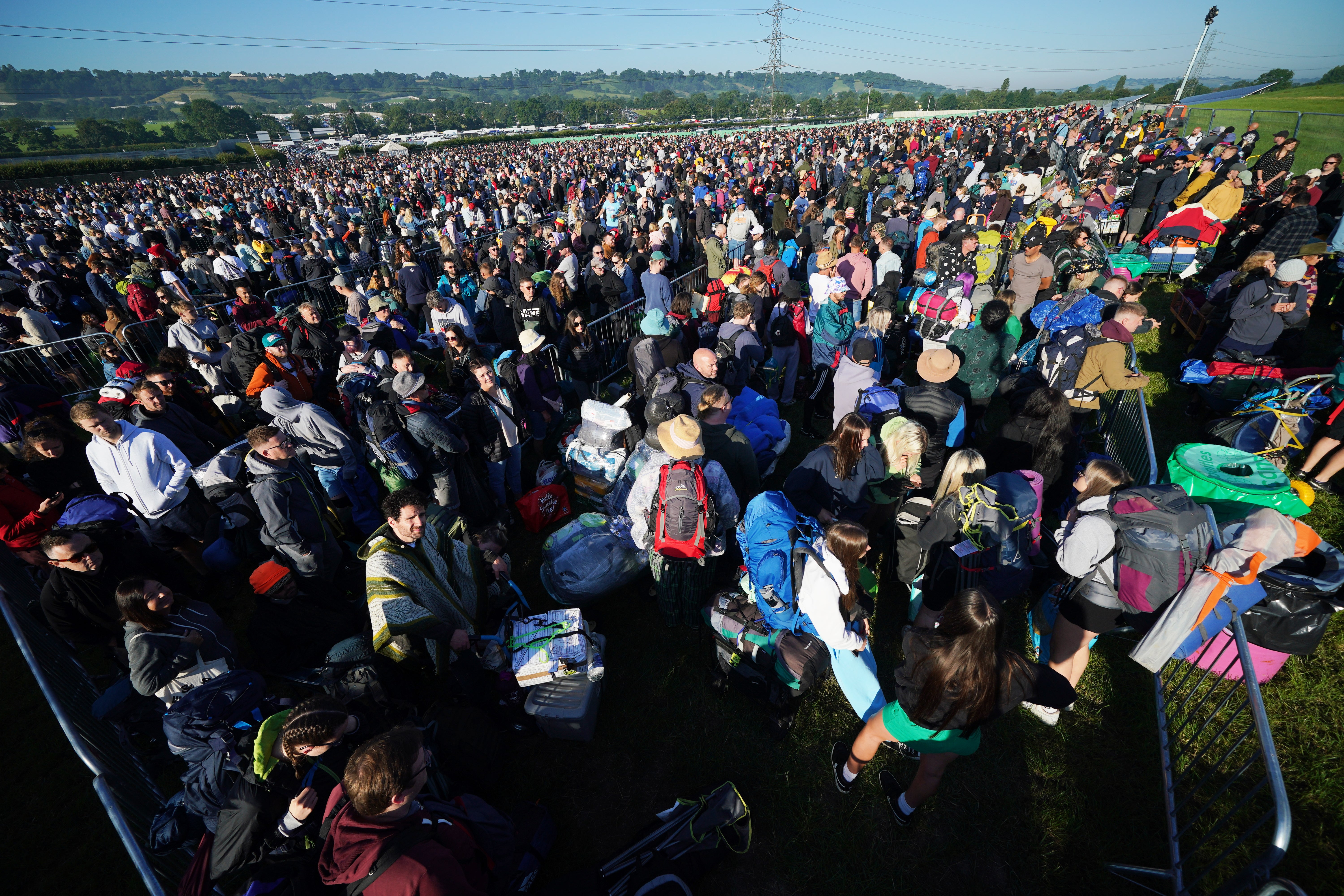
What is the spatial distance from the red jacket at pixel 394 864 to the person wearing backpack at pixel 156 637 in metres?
2.00

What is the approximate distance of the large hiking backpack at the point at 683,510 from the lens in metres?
3.72

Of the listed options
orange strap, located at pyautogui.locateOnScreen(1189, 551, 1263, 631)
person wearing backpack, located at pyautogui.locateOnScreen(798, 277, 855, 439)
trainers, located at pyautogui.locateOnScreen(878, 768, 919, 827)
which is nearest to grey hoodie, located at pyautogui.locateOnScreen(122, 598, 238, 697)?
trainers, located at pyautogui.locateOnScreen(878, 768, 919, 827)

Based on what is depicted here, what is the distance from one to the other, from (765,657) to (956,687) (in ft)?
4.61

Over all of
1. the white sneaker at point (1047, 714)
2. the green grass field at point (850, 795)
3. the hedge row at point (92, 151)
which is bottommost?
the green grass field at point (850, 795)

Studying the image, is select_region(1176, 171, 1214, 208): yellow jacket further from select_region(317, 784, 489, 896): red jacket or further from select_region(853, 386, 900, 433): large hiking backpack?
select_region(317, 784, 489, 896): red jacket

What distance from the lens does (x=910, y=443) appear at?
417 cm

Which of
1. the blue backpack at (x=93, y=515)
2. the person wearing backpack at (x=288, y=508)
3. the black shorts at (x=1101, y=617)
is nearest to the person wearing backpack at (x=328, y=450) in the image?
the person wearing backpack at (x=288, y=508)

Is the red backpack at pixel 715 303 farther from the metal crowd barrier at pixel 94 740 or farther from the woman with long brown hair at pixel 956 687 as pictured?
the metal crowd barrier at pixel 94 740

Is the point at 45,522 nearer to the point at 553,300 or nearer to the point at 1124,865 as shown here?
the point at 553,300

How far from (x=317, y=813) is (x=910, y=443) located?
4581 millimetres

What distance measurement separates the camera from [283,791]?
8.46ft

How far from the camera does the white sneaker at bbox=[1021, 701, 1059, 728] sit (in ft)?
12.3

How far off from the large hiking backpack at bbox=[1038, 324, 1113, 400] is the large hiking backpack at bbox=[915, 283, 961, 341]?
1075 millimetres

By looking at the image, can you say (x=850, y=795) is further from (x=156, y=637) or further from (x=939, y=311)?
(x=939, y=311)
